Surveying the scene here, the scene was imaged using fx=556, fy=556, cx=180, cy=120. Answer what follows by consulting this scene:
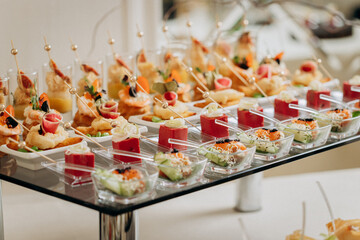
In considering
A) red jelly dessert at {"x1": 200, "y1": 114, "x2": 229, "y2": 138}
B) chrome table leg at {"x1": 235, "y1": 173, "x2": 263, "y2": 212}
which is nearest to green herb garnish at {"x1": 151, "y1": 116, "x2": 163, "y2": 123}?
red jelly dessert at {"x1": 200, "y1": 114, "x2": 229, "y2": 138}

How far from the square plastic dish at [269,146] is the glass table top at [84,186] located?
32 millimetres

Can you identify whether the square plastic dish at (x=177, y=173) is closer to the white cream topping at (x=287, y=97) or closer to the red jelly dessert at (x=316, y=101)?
the white cream topping at (x=287, y=97)

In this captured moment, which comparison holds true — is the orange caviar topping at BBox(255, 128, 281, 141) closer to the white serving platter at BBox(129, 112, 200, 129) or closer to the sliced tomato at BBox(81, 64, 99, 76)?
the white serving platter at BBox(129, 112, 200, 129)

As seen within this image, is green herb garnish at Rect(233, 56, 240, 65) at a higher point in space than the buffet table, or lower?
higher

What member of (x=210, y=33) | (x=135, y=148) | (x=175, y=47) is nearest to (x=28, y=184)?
(x=135, y=148)

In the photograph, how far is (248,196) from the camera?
448 cm

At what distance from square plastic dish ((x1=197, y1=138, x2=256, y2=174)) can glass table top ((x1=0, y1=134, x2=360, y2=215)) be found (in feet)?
0.10

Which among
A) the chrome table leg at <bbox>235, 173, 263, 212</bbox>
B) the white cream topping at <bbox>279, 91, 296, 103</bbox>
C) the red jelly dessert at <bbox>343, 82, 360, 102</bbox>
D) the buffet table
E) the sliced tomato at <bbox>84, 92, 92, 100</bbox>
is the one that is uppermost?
the sliced tomato at <bbox>84, 92, 92, 100</bbox>

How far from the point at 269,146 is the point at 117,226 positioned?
2.65 feet

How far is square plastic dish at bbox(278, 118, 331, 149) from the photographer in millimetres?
2641

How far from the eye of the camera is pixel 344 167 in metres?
6.05

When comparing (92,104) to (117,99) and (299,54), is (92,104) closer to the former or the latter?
(117,99)

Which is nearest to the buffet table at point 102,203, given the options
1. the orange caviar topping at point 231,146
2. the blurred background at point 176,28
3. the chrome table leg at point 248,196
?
the orange caviar topping at point 231,146

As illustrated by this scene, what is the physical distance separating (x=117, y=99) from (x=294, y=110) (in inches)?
41.7
